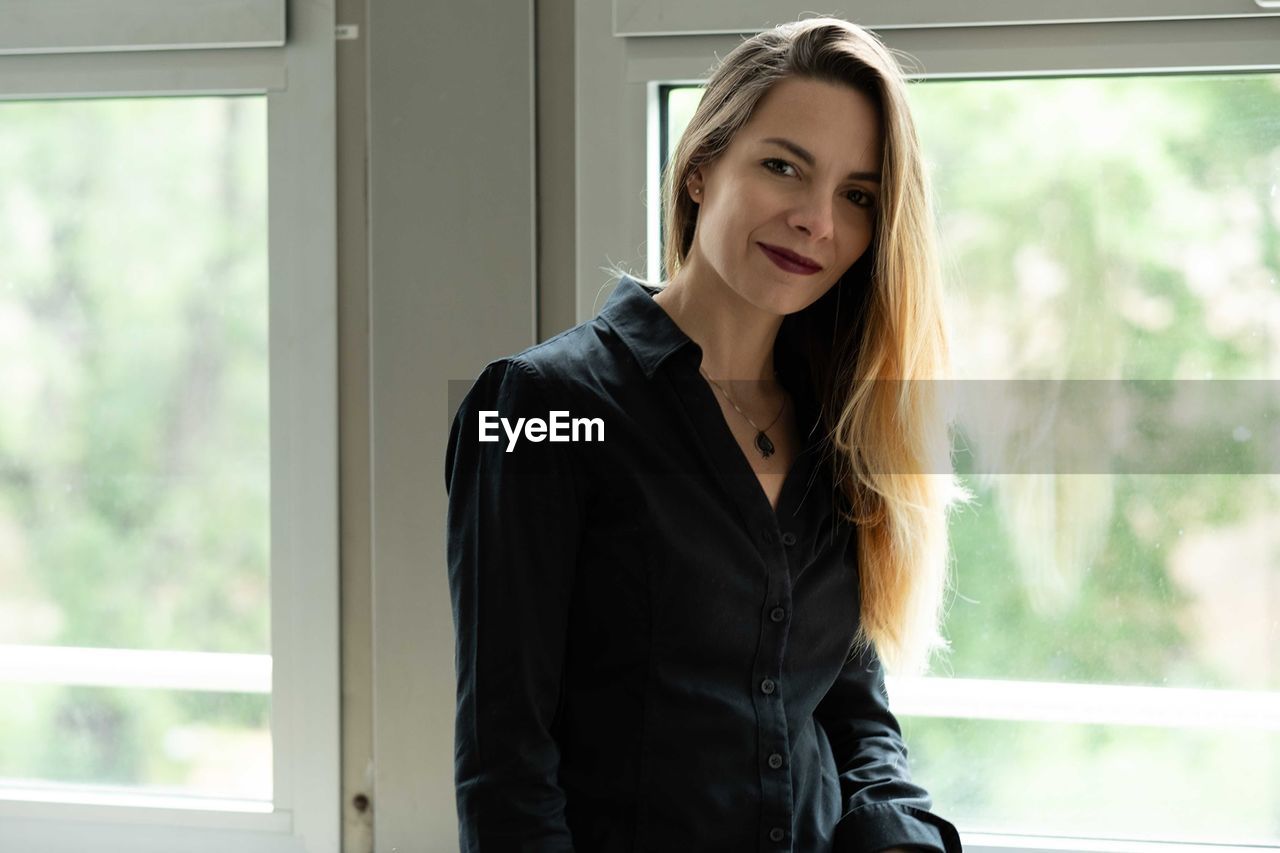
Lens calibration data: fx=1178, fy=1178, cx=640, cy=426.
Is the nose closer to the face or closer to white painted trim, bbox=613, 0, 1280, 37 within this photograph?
the face

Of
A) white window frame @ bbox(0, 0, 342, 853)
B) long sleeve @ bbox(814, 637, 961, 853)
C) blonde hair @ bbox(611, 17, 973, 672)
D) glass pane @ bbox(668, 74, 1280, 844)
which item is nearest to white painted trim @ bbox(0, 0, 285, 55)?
white window frame @ bbox(0, 0, 342, 853)

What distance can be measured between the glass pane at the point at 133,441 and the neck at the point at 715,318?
0.81 meters

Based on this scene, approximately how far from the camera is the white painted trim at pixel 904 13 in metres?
1.46

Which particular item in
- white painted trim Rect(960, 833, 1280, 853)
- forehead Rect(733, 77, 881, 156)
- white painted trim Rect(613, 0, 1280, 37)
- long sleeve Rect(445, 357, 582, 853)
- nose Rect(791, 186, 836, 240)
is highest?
white painted trim Rect(613, 0, 1280, 37)

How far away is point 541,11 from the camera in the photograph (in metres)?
1.57

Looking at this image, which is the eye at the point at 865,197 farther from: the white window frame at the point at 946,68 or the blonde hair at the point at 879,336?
the white window frame at the point at 946,68

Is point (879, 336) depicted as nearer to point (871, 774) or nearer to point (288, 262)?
point (871, 774)

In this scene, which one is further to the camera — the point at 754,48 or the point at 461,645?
the point at 754,48

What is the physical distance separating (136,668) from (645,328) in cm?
114

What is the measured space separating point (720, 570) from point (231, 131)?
42.1 inches

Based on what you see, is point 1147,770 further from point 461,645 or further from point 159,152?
point 159,152

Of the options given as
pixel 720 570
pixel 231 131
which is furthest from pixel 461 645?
pixel 231 131

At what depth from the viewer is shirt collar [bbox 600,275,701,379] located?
1085 millimetres

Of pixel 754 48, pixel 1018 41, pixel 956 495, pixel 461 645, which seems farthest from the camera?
pixel 1018 41
